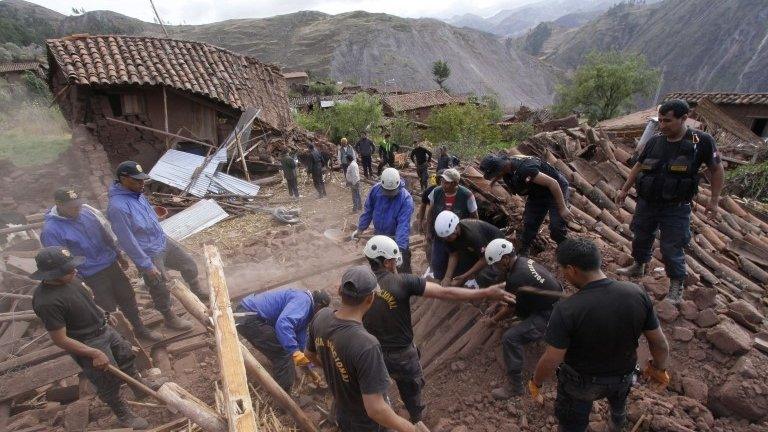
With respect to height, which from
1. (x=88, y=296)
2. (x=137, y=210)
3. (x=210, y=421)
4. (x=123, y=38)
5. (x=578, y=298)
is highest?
(x=123, y=38)

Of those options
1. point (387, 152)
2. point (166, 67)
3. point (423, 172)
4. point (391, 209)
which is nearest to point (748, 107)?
point (423, 172)

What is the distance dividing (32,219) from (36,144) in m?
9.71

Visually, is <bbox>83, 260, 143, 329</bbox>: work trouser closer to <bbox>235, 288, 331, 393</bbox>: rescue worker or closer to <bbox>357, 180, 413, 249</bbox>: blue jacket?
<bbox>235, 288, 331, 393</bbox>: rescue worker

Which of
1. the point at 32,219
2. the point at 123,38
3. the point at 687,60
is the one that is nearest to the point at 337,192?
the point at 32,219

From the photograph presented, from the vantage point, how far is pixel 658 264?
4.29m

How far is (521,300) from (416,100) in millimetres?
40489

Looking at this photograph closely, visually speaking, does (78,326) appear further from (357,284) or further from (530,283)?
(530,283)

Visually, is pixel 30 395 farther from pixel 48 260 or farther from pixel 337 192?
pixel 337 192

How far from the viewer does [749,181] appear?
8430mm

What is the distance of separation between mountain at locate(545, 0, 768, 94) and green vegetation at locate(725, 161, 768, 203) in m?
71.0

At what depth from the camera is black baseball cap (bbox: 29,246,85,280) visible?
2.98 m

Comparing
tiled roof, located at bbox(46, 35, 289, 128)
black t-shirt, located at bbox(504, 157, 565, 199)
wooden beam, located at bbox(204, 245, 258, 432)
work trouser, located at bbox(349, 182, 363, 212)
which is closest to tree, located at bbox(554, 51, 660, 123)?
tiled roof, located at bbox(46, 35, 289, 128)

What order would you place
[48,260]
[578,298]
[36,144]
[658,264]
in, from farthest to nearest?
1. [36,144]
2. [658,264]
3. [48,260]
4. [578,298]

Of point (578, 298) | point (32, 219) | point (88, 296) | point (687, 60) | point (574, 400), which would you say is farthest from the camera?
point (687, 60)
